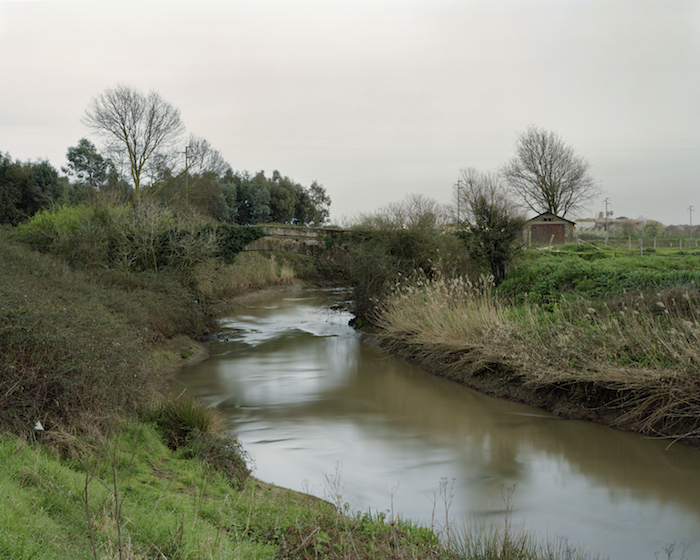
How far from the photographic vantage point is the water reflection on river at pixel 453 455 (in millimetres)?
6341

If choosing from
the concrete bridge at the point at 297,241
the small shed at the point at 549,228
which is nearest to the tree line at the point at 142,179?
the concrete bridge at the point at 297,241

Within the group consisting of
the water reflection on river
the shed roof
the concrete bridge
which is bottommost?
the water reflection on river

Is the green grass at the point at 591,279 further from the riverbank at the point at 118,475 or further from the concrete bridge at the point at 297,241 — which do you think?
the concrete bridge at the point at 297,241

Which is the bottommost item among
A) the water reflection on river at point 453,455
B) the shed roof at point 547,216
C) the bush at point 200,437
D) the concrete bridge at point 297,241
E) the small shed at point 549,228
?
the water reflection on river at point 453,455

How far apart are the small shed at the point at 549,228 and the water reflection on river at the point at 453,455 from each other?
Answer: 33.7 metres

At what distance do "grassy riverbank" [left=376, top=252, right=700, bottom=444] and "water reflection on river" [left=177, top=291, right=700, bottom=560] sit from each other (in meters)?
0.43

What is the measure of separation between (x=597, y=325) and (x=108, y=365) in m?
8.23

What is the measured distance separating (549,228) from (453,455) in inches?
1577

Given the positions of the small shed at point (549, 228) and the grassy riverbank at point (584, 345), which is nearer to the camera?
the grassy riverbank at point (584, 345)

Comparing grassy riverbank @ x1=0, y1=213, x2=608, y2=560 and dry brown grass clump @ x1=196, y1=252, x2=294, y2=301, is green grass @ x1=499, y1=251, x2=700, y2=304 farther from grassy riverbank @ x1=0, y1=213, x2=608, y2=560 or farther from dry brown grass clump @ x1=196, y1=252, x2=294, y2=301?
dry brown grass clump @ x1=196, y1=252, x2=294, y2=301

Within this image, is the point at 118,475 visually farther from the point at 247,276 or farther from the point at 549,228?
the point at 549,228

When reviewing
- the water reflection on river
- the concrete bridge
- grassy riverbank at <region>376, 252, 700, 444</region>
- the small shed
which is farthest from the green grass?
the small shed

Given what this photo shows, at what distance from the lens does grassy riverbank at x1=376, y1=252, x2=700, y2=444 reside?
8.36 metres

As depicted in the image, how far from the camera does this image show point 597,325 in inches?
403
